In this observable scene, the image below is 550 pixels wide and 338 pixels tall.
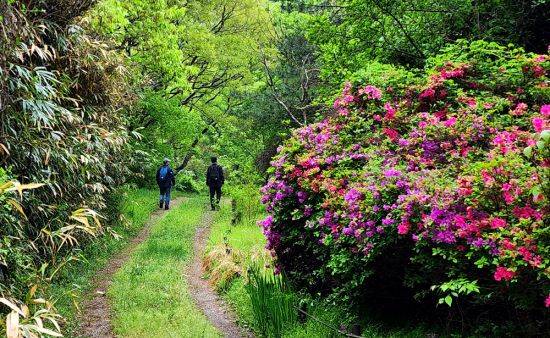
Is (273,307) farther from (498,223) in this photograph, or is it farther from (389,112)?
(498,223)

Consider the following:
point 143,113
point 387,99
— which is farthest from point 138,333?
point 143,113

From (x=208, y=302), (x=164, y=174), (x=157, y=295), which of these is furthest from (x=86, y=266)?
(x=164, y=174)

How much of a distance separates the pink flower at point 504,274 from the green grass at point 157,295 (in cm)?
374

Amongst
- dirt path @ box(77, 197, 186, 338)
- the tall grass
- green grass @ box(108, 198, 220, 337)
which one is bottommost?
dirt path @ box(77, 197, 186, 338)

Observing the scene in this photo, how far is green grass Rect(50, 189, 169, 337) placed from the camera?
249 inches

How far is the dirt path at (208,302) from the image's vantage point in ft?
21.2

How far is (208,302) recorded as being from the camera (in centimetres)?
762

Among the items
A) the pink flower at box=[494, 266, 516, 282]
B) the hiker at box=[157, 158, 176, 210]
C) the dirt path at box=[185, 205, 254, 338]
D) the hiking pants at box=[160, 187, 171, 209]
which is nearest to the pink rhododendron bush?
the pink flower at box=[494, 266, 516, 282]

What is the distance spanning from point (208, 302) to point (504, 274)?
5.51m

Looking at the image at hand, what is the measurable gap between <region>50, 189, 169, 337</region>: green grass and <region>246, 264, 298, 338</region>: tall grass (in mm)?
2043

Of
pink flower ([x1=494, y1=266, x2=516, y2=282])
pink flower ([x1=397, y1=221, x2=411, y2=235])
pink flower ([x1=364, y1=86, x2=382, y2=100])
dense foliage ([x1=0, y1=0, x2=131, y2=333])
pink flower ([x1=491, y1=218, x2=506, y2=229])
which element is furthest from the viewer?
pink flower ([x1=364, y1=86, x2=382, y2=100])

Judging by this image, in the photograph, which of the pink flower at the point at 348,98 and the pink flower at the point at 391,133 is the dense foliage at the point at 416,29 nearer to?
the pink flower at the point at 348,98

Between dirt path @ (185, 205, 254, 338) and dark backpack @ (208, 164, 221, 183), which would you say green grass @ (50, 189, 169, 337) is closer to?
dirt path @ (185, 205, 254, 338)

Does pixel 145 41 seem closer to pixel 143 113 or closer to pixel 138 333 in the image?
pixel 143 113
